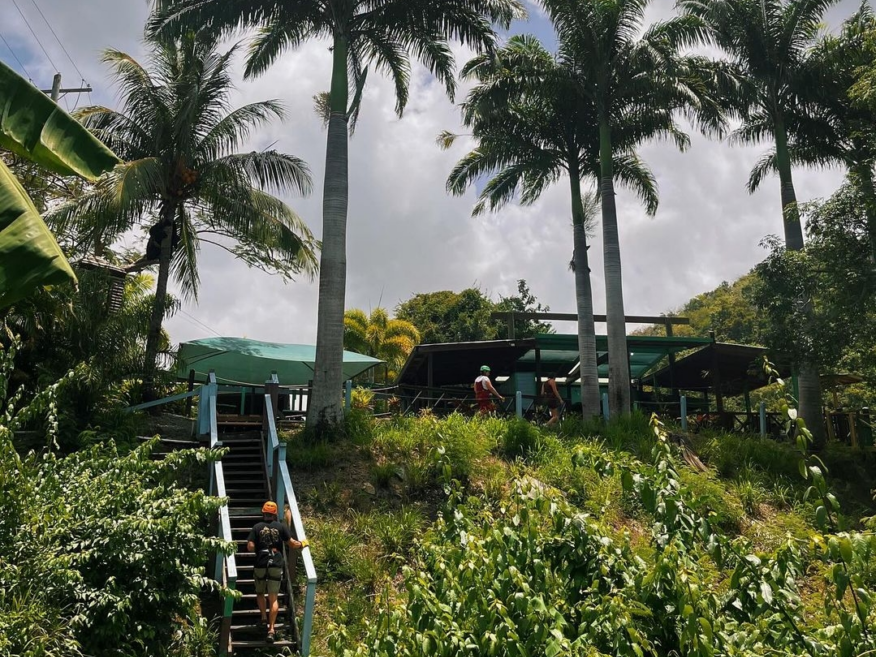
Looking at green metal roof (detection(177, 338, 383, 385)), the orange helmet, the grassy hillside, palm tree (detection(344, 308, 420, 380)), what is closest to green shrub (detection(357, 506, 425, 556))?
the orange helmet

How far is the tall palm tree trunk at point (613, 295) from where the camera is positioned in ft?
61.1

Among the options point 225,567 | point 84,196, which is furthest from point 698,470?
point 84,196

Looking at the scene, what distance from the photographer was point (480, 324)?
149ft

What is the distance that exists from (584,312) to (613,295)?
1.07 meters

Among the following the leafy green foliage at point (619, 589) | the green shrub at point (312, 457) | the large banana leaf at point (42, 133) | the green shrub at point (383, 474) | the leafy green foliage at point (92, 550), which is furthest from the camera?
the green shrub at point (312, 457)

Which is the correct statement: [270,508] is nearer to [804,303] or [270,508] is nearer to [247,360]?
[247,360]

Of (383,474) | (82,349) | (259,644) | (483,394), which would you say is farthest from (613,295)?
(259,644)

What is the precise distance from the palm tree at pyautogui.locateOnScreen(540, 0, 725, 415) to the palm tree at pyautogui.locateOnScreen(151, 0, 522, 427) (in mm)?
2950

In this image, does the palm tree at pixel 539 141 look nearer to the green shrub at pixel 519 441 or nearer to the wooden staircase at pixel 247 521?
the green shrub at pixel 519 441

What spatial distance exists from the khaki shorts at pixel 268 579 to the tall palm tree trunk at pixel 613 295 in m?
10.6

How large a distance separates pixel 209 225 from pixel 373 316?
15.3m

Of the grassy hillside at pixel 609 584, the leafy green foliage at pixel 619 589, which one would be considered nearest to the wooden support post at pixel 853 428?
the grassy hillside at pixel 609 584

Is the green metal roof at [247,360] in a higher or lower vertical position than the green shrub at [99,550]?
higher

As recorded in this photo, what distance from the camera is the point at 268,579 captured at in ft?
31.8
